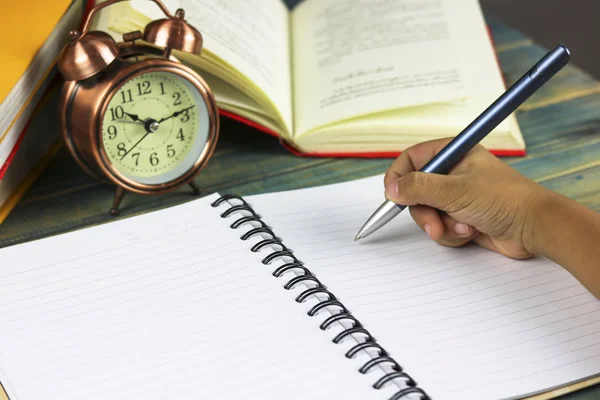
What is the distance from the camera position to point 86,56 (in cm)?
122

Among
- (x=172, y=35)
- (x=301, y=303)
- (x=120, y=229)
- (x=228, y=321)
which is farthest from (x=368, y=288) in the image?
(x=172, y=35)

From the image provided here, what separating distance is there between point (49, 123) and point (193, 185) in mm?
350

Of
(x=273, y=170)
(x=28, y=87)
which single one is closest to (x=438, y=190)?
(x=273, y=170)

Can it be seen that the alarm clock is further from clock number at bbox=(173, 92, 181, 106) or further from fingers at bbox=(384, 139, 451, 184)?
fingers at bbox=(384, 139, 451, 184)

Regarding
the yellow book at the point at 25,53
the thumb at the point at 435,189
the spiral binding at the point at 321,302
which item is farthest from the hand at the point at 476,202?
the yellow book at the point at 25,53

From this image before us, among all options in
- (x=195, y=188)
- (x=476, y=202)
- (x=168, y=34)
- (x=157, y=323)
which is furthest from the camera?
(x=195, y=188)

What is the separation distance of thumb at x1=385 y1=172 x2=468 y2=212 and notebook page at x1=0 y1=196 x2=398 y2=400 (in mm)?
259

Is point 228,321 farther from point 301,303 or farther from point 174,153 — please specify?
point 174,153

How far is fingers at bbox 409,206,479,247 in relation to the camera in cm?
121

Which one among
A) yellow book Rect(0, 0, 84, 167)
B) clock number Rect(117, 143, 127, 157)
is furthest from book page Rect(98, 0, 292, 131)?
clock number Rect(117, 143, 127, 157)

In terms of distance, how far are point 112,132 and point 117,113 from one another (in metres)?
0.03

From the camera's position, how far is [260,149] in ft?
5.24

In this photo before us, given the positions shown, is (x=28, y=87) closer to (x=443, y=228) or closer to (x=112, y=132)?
(x=112, y=132)

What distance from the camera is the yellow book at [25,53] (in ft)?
4.10
